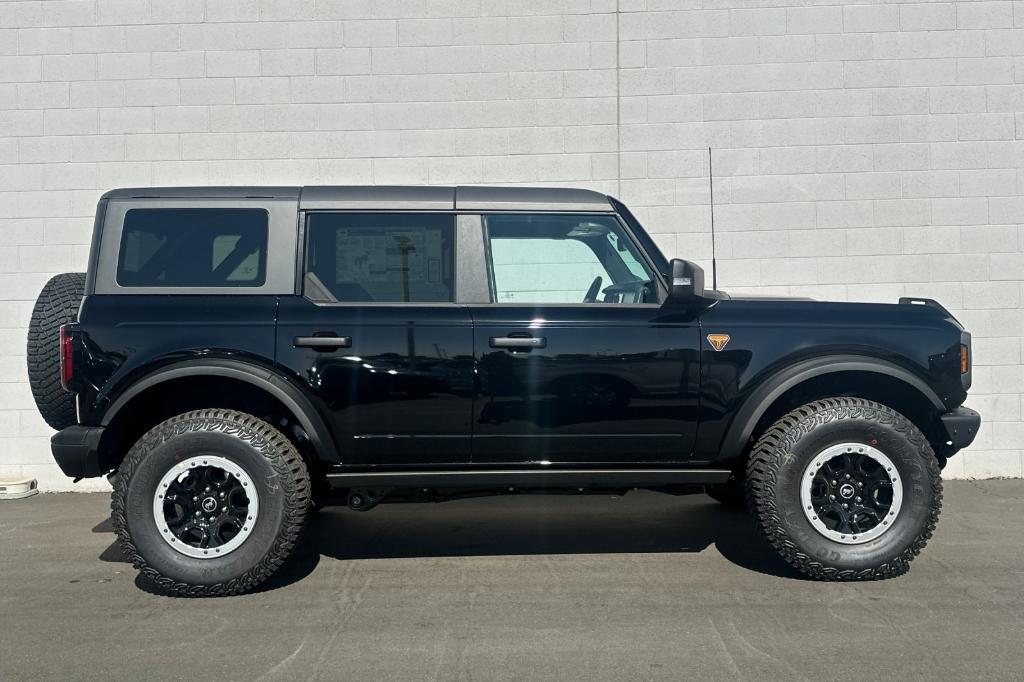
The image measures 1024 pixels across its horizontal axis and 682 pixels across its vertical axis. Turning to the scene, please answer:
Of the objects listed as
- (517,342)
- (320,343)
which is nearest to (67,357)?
(320,343)

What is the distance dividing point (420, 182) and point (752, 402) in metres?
3.90

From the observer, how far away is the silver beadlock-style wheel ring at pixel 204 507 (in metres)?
4.44

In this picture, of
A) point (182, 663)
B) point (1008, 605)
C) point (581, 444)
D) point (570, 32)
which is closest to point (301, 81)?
point (570, 32)

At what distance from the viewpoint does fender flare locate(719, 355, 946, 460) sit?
15.2 ft

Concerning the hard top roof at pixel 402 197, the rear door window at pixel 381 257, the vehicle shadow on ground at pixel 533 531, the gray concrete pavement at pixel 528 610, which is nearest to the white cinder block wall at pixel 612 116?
the vehicle shadow on ground at pixel 533 531

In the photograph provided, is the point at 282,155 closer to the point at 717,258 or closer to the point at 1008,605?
the point at 717,258

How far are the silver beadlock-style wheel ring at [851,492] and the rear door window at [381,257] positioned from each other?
2.07 metres

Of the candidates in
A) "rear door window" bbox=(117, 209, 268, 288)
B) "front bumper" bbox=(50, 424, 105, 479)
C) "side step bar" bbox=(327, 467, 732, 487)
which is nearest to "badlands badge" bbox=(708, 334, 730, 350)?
"side step bar" bbox=(327, 467, 732, 487)

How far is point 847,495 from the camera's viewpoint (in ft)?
15.3

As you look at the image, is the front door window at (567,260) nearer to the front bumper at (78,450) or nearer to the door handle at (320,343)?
the door handle at (320,343)

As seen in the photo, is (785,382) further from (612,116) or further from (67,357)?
(612,116)

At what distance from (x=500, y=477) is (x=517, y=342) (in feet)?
2.27

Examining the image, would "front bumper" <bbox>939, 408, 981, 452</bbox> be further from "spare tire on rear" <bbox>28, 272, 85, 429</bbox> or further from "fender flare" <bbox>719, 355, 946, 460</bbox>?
"spare tire on rear" <bbox>28, 272, 85, 429</bbox>

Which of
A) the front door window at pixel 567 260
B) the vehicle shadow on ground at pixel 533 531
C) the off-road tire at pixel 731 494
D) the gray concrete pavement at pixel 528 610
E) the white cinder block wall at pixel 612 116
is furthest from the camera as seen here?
the white cinder block wall at pixel 612 116
